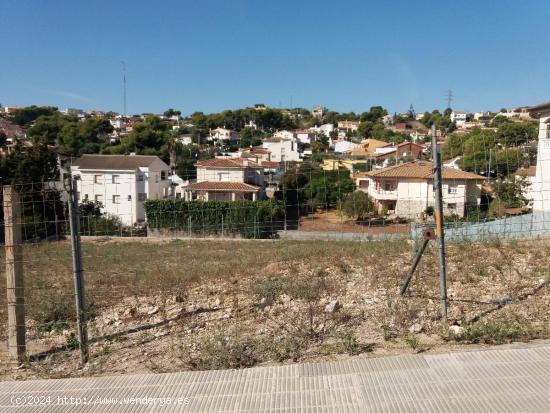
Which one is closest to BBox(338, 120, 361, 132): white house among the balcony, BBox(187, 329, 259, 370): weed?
the balcony

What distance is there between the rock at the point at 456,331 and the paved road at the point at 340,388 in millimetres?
417

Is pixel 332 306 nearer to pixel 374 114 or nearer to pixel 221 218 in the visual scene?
pixel 221 218

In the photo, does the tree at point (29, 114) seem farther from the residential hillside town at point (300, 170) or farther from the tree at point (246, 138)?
the tree at point (246, 138)

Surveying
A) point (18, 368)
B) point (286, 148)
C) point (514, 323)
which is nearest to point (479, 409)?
point (514, 323)

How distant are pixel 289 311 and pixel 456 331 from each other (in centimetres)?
183

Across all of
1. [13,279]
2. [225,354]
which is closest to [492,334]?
[225,354]

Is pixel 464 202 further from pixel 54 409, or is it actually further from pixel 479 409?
pixel 54 409

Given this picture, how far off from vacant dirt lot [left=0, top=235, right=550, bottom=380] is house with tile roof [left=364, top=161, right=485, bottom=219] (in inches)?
271

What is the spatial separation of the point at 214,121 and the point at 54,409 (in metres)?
98.3

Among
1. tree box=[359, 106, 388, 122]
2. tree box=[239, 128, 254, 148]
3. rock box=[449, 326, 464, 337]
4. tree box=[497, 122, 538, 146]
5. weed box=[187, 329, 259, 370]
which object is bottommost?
weed box=[187, 329, 259, 370]

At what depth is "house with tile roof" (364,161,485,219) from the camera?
54.5 feet

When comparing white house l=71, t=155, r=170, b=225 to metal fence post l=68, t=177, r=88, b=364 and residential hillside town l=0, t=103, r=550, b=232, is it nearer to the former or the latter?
residential hillside town l=0, t=103, r=550, b=232

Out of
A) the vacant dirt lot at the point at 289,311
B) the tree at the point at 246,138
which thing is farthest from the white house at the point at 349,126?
the vacant dirt lot at the point at 289,311

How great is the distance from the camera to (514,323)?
15.2ft
